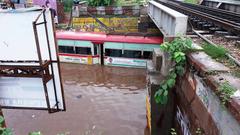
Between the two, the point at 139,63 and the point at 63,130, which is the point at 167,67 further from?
the point at 139,63

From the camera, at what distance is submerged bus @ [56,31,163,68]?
1695 cm

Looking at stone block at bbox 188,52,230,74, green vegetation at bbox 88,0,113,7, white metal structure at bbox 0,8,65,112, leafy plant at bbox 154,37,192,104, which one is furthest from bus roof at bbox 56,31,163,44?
white metal structure at bbox 0,8,65,112

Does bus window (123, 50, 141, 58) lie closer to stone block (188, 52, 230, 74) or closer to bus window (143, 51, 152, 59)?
bus window (143, 51, 152, 59)

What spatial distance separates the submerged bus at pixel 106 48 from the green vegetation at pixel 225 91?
12946 mm

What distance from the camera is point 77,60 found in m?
18.9

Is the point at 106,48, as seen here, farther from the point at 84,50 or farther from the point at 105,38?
the point at 84,50

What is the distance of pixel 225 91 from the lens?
3.66m

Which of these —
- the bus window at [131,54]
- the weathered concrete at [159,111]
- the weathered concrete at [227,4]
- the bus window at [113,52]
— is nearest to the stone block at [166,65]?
the weathered concrete at [159,111]

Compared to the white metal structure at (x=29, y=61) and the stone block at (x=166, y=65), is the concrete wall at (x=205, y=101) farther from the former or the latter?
the white metal structure at (x=29, y=61)

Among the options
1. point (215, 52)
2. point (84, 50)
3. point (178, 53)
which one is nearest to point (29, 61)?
point (178, 53)

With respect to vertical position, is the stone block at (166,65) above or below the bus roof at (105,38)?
above

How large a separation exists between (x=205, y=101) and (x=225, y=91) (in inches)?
38.2

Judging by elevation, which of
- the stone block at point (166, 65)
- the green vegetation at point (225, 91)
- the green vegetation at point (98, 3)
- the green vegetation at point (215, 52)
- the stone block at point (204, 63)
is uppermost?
the green vegetation at point (98, 3)

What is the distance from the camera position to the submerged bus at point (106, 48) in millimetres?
16955
